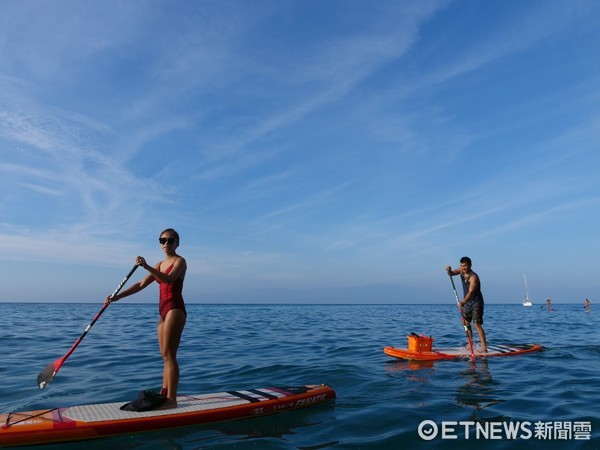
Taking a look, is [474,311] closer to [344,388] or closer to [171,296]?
[344,388]

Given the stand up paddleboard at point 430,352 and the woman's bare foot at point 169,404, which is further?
the stand up paddleboard at point 430,352

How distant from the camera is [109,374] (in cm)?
1026

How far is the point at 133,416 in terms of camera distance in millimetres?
5949

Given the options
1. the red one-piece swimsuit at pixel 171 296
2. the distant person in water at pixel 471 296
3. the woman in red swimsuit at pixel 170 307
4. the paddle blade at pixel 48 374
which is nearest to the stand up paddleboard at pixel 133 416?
the woman in red swimsuit at pixel 170 307

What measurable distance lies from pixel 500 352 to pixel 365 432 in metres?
7.49

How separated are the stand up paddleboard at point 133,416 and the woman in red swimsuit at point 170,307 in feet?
1.25

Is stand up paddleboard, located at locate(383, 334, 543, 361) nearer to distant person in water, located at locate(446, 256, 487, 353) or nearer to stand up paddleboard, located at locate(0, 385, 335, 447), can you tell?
distant person in water, located at locate(446, 256, 487, 353)

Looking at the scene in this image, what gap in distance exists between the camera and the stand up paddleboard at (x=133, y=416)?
552 centimetres

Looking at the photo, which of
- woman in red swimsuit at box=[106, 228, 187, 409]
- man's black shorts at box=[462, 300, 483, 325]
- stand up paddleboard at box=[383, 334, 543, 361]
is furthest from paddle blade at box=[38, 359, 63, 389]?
man's black shorts at box=[462, 300, 483, 325]

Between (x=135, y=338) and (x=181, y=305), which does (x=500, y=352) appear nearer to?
(x=181, y=305)

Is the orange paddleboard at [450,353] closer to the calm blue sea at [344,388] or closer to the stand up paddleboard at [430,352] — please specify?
the stand up paddleboard at [430,352]

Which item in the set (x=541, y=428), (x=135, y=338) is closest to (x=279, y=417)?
(x=541, y=428)

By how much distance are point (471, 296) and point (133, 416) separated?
30.1ft

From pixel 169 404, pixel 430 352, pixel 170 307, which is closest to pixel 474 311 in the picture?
pixel 430 352
